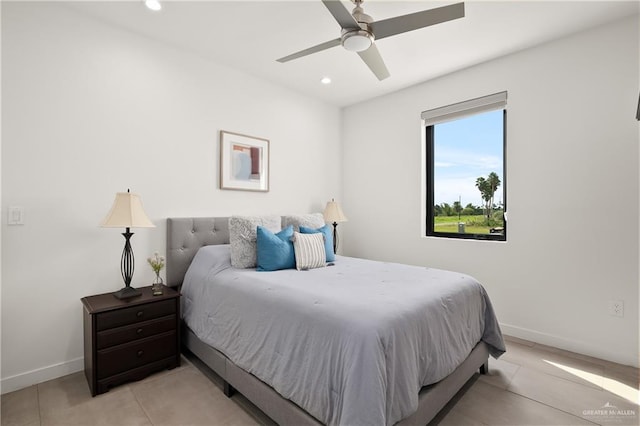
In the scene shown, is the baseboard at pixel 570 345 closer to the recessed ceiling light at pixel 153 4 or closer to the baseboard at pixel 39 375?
the baseboard at pixel 39 375

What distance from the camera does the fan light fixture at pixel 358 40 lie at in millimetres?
1850

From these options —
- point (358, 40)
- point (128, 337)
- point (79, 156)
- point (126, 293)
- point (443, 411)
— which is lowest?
point (443, 411)

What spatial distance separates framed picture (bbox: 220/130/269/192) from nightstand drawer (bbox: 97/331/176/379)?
1.50m

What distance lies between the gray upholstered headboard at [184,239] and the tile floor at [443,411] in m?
0.79

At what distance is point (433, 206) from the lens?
3.81 meters

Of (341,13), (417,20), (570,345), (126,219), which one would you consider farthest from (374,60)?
(570,345)

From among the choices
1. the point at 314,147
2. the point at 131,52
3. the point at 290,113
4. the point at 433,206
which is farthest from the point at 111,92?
the point at 433,206

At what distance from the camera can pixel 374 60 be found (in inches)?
89.0

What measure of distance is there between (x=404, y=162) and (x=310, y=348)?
2831 mm

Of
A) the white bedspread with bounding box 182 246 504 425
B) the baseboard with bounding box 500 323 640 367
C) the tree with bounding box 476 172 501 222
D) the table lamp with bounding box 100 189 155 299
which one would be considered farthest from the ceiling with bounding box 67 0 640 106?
the baseboard with bounding box 500 323 640 367

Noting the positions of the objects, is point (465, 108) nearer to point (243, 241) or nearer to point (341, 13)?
point (341, 13)

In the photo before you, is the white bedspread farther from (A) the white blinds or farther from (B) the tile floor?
(A) the white blinds

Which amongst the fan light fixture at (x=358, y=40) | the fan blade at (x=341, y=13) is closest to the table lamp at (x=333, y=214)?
the fan light fixture at (x=358, y=40)

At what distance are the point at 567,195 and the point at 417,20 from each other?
206 centimetres
